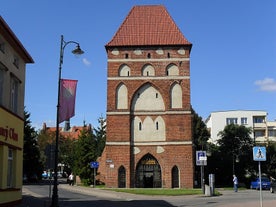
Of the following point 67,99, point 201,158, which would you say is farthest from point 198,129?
point 67,99

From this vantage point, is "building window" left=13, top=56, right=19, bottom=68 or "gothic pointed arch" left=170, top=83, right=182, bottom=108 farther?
"gothic pointed arch" left=170, top=83, right=182, bottom=108

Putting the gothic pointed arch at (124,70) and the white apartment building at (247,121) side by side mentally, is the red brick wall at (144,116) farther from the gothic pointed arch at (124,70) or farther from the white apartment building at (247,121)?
the white apartment building at (247,121)

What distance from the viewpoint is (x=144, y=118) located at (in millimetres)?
49938

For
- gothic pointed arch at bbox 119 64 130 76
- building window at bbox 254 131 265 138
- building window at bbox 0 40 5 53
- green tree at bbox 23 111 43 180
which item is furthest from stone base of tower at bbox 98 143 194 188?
building window at bbox 254 131 265 138

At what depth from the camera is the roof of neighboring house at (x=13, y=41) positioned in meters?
20.0

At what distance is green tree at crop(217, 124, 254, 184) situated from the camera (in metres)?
65.2

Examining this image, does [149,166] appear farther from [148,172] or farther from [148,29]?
[148,29]

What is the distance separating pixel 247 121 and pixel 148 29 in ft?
189

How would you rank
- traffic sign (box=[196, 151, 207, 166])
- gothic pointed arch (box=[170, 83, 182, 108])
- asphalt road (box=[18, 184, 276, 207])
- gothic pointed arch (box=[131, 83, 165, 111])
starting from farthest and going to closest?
gothic pointed arch (box=[131, 83, 165, 111]) → gothic pointed arch (box=[170, 83, 182, 108]) → traffic sign (box=[196, 151, 207, 166]) → asphalt road (box=[18, 184, 276, 207])

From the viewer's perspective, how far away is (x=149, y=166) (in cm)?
4947

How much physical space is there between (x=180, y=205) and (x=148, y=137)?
2343cm

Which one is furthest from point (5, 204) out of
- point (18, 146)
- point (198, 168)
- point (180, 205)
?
point (198, 168)

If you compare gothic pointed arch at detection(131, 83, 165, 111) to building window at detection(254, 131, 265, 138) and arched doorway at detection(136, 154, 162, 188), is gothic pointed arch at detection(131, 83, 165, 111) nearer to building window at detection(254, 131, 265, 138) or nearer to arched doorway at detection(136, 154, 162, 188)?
arched doorway at detection(136, 154, 162, 188)

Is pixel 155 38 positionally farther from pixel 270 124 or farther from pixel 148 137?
pixel 270 124
